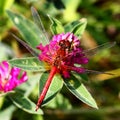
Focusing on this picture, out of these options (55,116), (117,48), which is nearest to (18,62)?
(55,116)

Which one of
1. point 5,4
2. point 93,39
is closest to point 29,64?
point 5,4

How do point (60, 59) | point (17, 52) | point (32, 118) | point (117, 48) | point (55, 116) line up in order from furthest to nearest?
point (117, 48), point (17, 52), point (55, 116), point (32, 118), point (60, 59)

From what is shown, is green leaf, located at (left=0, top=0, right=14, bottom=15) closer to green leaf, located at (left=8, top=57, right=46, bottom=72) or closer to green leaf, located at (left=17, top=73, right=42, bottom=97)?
green leaf, located at (left=17, top=73, right=42, bottom=97)

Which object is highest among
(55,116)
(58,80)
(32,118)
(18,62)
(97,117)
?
(18,62)

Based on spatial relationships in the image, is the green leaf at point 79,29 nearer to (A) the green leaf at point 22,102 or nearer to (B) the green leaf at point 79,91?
(B) the green leaf at point 79,91

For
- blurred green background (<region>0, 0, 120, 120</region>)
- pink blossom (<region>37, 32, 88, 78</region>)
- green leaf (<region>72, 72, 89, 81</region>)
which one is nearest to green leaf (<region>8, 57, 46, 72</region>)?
pink blossom (<region>37, 32, 88, 78</region>)

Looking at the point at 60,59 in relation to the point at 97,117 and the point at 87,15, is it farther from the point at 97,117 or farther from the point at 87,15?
the point at 87,15

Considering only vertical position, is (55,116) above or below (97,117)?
above
